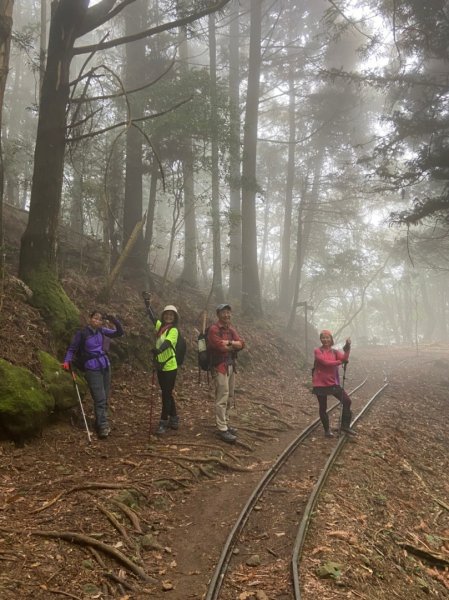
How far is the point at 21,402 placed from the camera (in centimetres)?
616

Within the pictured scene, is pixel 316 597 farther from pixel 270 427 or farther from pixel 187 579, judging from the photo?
pixel 270 427

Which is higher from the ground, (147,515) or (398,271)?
(398,271)

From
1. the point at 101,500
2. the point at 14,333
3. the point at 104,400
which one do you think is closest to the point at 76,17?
the point at 14,333

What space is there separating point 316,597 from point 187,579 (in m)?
1.18

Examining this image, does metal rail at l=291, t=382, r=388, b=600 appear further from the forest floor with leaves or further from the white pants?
the white pants

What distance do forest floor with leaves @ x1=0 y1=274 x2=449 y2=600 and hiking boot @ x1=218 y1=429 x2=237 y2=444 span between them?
0.41 feet

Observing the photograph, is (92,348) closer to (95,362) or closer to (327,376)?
(95,362)

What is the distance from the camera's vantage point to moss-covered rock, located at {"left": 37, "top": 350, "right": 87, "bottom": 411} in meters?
6.96

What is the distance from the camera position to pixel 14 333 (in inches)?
286

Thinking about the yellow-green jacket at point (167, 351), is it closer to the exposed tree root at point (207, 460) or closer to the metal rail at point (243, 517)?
the exposed tree root at point (207, 460)

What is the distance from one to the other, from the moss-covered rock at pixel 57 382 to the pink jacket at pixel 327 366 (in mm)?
4400

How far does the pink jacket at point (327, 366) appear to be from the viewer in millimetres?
8477

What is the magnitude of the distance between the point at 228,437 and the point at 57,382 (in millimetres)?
2938

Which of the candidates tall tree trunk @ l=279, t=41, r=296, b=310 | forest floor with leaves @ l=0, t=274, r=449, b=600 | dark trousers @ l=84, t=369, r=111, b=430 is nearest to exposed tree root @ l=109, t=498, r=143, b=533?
forest floor with leaves @ l=0, t=274, r=449, b=600
